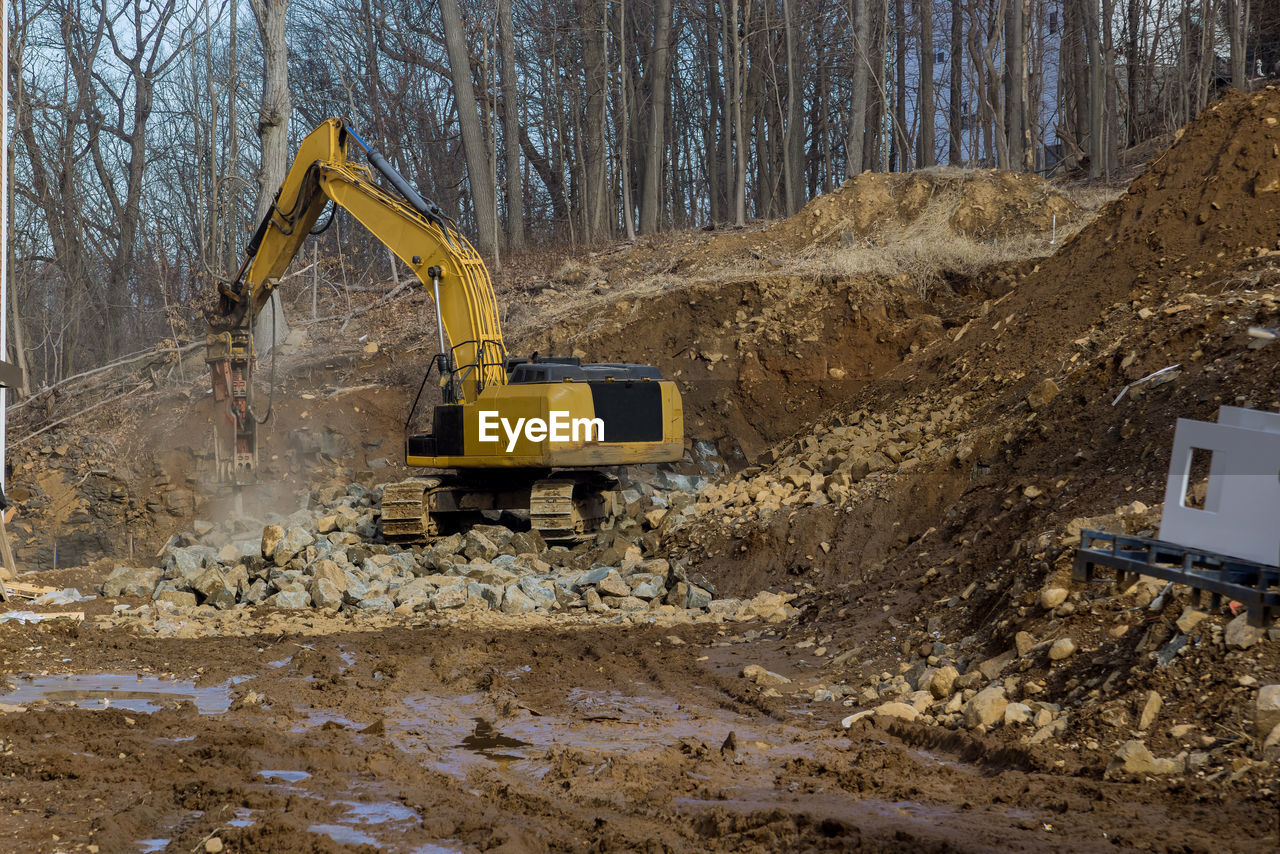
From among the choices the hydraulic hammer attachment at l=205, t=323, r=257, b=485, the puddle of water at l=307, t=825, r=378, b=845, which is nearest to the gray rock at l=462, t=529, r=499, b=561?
the hydraulic hammer attachment at l=205, t=323, r=257, b=485

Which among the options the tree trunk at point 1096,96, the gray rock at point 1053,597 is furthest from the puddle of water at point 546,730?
the tree trunk at point 1096,96

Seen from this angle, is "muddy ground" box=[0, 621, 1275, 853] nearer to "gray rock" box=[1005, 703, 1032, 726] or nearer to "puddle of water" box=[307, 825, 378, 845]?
"puddle of water" box=[307, 825, 378, 845]

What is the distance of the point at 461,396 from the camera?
1225cm

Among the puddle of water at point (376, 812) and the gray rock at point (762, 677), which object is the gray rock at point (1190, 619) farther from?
the puddle of water at point (376, 812)

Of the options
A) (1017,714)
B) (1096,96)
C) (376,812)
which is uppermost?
(1096,96)

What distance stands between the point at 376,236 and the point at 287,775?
8.37m

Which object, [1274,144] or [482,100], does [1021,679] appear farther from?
[482,100]

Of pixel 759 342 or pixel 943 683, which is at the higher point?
pixel 759 342

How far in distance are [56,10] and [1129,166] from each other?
2361 centimetres

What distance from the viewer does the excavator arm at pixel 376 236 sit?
1188 centimetres

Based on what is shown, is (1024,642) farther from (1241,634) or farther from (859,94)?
(859,94)

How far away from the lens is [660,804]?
457 cm

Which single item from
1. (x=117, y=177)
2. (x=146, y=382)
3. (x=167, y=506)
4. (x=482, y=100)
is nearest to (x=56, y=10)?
(x=117, y=177)

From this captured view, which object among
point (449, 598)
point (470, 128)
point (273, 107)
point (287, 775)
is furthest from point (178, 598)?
point (470, 128)
